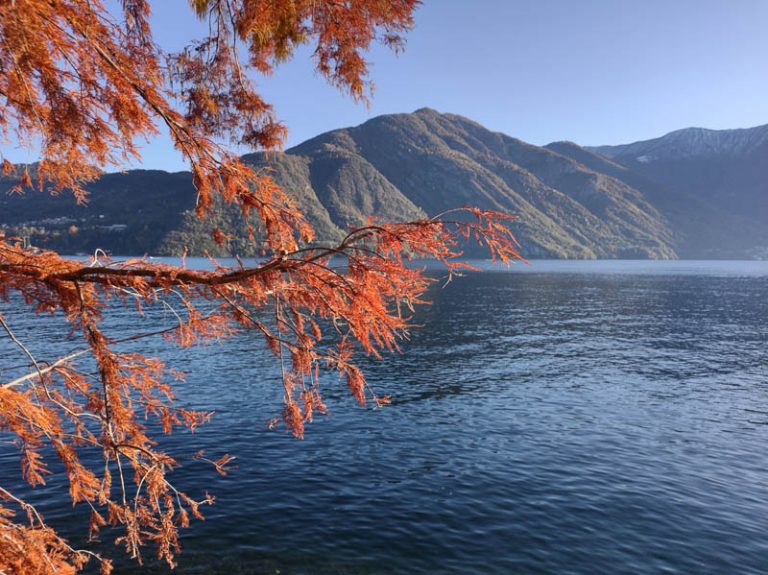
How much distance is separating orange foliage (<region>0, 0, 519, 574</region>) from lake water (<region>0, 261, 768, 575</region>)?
8584 mm

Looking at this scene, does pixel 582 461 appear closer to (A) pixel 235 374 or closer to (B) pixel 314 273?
(B) pixel 314 273

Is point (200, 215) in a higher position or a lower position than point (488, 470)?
higher

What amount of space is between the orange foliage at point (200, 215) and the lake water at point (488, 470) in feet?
28.2

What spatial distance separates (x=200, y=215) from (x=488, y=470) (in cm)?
1639

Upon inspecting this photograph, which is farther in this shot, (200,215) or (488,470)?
(488,470)

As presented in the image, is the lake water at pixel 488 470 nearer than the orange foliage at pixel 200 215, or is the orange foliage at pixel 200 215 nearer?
the orange foliage at pixel 200 215

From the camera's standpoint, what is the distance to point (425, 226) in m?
5.43

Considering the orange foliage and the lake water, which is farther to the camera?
the lake water

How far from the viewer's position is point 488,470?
20.0m

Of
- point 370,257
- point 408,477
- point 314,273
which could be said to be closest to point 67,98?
point 314,273

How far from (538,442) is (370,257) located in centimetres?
2009

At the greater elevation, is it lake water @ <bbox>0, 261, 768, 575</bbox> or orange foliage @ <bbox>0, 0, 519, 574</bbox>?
orange foliage @ <bbox>0, 0, 519, 574</bbox>

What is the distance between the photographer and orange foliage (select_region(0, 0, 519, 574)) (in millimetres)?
5688

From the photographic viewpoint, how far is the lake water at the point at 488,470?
14.4 m
